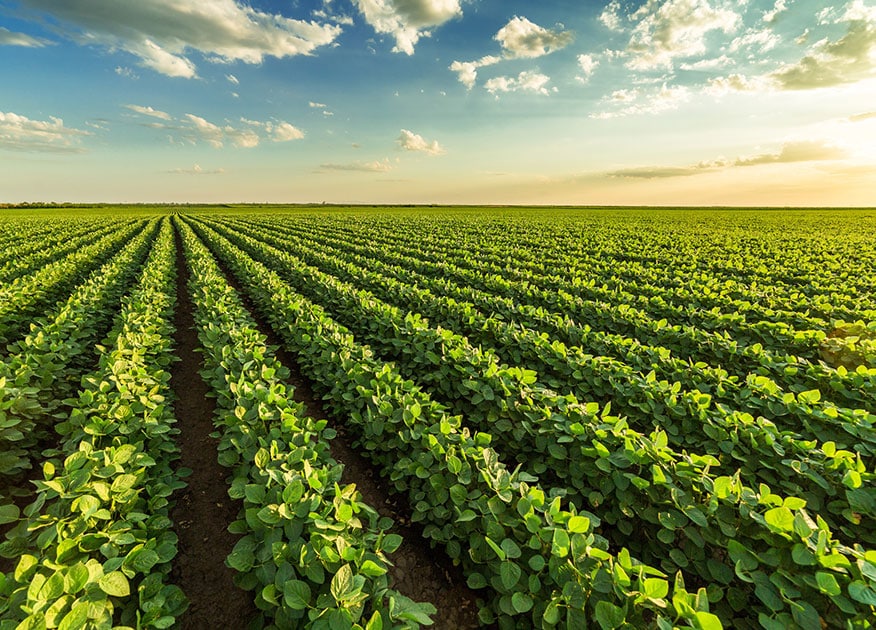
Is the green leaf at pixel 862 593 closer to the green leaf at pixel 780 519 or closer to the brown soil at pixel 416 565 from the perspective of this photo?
the green leaf at pixel 780 519

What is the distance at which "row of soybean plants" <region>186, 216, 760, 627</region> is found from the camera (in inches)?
87.1

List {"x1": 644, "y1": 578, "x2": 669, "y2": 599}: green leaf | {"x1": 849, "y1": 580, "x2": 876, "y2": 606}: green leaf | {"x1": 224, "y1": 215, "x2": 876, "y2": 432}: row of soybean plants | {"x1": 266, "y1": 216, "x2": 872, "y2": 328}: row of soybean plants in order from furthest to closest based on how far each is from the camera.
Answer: {"x1": 266, "y1": 216, "x2": 872, "y2": 328}: row of soybean plants → {"x1": 224, "y1": 215, "x2": 876, "y2": 432}: row of soybean plants → {"x1": 644, "y1": 578, "x2": 669, "y2": 599}: green leaf → {"x1": 849, "y1": 580, "x2": 876, "y2": 606}: green leaf

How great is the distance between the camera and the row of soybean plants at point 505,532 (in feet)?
7.26

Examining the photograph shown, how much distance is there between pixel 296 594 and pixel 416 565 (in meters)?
1.76

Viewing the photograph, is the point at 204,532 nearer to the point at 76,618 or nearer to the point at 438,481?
the point at 76,618

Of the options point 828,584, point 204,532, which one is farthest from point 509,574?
point 204,532

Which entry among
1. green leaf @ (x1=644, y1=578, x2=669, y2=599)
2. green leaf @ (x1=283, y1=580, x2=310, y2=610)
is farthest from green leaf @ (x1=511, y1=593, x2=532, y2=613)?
green leaf @ (x1=283, y1=580, x2=310, y2=610)

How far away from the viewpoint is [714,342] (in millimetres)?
6961

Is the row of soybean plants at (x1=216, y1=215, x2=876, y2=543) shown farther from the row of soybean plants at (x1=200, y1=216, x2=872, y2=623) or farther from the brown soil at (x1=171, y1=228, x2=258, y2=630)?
the brown soil at (x1=171, y1=228, x2=258, y2=630)

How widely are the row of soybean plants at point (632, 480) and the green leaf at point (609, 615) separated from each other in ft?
2.90

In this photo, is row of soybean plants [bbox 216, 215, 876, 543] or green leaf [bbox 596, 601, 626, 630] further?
row of soybean plants [bbox 216, 215, 876, 543]

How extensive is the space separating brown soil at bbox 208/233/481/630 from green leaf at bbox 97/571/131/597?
74.9 inches

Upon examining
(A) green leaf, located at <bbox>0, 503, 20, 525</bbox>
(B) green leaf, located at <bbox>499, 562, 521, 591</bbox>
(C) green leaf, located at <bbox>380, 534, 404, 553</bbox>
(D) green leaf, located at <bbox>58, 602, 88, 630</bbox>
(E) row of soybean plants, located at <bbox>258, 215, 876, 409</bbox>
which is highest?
(D) green leaf, located at <bbox>58, 602, 88, 630</bbox>

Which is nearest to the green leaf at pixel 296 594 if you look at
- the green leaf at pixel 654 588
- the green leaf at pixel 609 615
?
the green leaf at pixel 609 615
